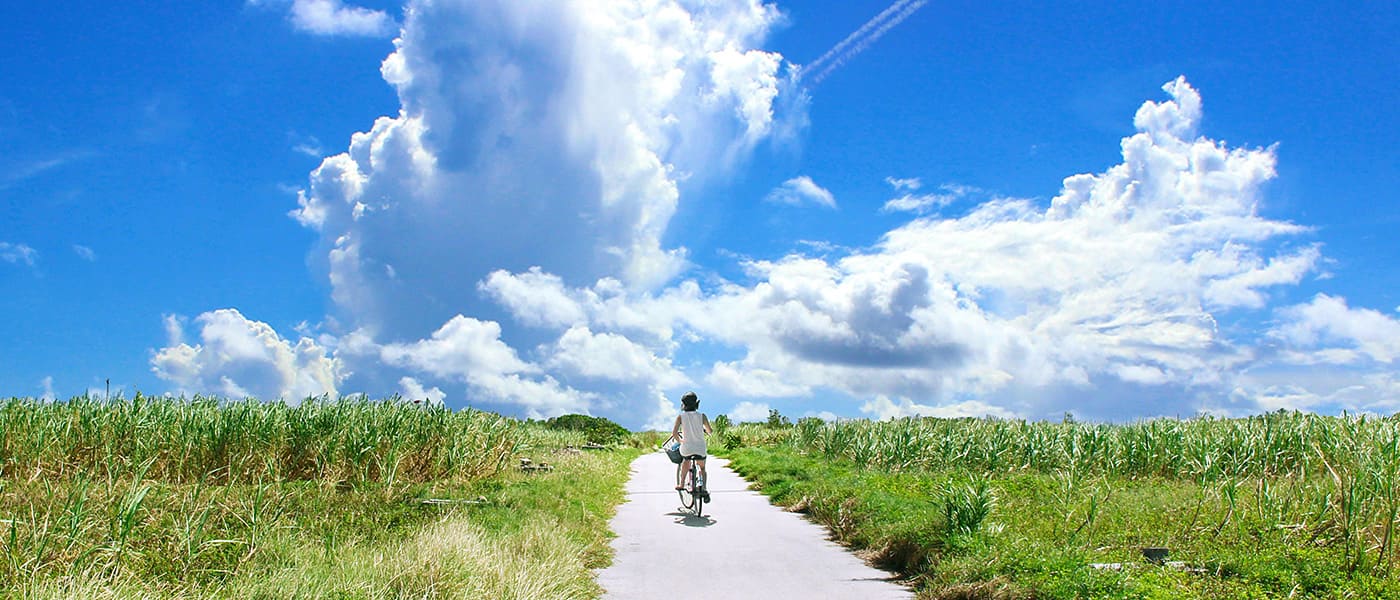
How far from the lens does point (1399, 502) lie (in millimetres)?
8609

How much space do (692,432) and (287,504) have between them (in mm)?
5980

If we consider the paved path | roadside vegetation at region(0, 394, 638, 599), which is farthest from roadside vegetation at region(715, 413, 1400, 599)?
roadside vegetation at region(0, 394, 638, 599)

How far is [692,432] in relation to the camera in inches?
525

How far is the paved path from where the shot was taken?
789cm

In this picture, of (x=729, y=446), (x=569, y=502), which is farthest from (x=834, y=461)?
(x=729, y=446)

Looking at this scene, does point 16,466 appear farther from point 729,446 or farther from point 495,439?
point 729,446

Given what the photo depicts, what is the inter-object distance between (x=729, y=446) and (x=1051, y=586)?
35002 mm

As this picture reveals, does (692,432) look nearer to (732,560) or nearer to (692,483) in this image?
(692,483)

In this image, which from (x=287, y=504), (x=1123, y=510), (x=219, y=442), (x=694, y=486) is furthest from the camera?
(x=219, y=442)

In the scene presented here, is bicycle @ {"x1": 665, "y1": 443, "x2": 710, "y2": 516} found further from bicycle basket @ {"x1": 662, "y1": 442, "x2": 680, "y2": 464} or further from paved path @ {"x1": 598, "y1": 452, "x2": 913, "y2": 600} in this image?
Result: paved path @ {"x1": 598, "y1": 452, "x2": 913, "y2": 600}

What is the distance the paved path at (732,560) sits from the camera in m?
7.89

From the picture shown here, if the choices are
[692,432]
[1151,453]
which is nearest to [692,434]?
[692,432]

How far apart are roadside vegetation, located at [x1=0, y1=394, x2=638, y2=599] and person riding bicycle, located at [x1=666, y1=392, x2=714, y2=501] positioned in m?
1.71

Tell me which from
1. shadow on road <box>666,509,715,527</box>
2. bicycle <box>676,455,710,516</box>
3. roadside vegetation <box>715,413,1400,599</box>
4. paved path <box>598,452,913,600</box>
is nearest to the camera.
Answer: roadside vegetation <box>715,413,1400,599</box>
